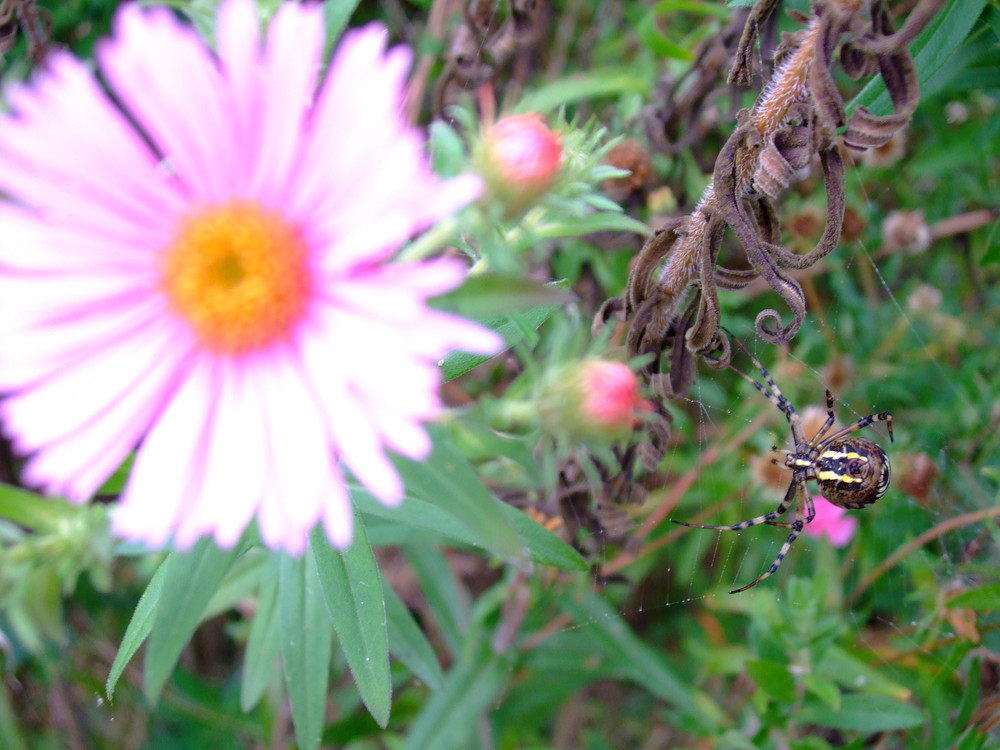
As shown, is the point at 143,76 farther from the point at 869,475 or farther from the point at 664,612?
the point at 664,612

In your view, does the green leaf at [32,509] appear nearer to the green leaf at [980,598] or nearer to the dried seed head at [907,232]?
the green leaf at [980,598]

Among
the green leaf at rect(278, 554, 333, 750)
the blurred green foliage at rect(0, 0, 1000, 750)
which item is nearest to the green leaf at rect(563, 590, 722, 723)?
the blurred green foliage at rect(0, 0, 1000, 750)

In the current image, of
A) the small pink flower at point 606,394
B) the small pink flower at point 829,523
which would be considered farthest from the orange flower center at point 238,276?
the small pink flower at point 829,523

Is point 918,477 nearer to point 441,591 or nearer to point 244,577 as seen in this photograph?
point 441,591

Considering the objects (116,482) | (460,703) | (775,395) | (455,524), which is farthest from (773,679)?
(116,482)

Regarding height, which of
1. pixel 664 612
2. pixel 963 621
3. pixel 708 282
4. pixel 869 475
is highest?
pixel 708 282

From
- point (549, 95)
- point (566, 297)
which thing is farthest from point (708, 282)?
point (549, 95)
